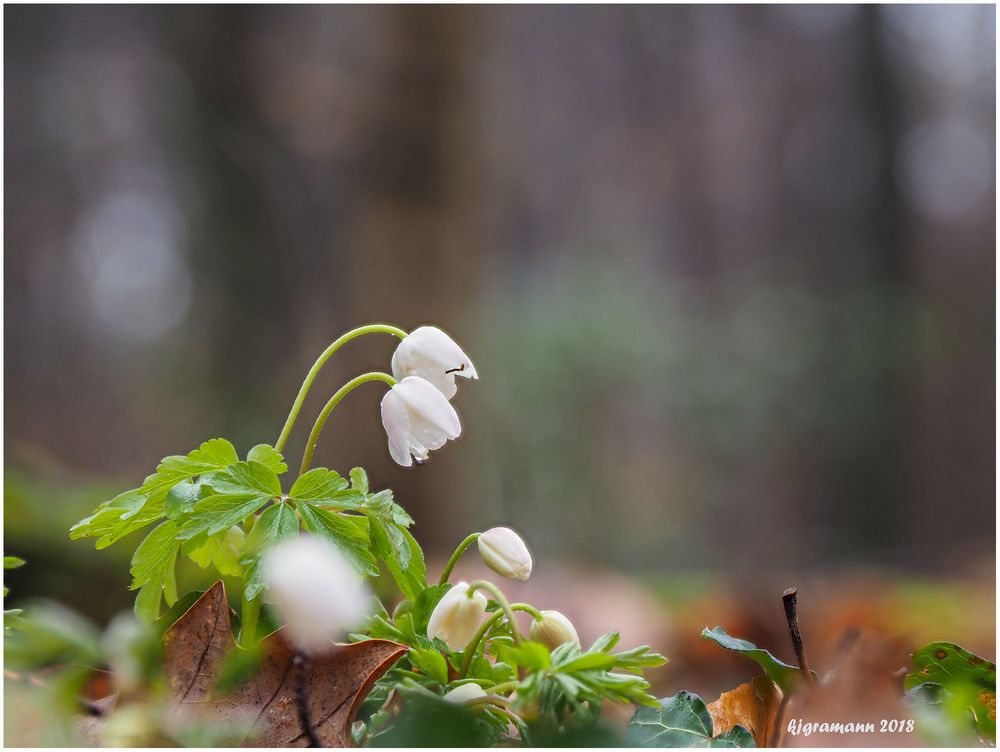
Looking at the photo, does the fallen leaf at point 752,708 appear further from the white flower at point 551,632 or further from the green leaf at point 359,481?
the green leaf at point 359,481

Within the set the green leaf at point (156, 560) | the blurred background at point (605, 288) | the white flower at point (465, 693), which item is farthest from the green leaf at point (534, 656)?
the blurred background at point (605, 288)

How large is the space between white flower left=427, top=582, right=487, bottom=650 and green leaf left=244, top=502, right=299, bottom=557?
0.11 metres

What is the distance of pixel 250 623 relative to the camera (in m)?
0.63

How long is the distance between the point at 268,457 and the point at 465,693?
0.23 meters

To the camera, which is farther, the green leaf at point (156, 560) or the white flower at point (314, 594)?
the green leaf at point (156, 560)

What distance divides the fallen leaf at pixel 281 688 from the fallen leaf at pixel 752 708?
26 cm

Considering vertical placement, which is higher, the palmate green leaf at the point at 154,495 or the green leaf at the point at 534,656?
the palmate green leaf at the point at 154,495

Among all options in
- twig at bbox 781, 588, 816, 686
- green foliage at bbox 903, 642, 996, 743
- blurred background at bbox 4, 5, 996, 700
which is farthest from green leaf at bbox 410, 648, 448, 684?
blurred background at bbox 4, 5, 996, 700

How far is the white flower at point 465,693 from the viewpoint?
55 centimetres

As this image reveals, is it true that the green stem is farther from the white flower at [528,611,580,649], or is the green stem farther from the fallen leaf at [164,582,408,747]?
the white flower at [528,611,580,649]

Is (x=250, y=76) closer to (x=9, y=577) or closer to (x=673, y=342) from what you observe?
(x=673, y=342)

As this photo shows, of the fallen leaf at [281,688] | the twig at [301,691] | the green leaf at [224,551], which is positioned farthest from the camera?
the green leaf at [224,551]

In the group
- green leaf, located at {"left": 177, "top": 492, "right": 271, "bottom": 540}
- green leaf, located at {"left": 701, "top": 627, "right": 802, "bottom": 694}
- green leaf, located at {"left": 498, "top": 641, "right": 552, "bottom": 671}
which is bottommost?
green leaf, located at {"left": 701, "top": 627, "right": 802, "bottom": 694}

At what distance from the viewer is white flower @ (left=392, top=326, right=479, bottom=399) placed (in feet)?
2.33
